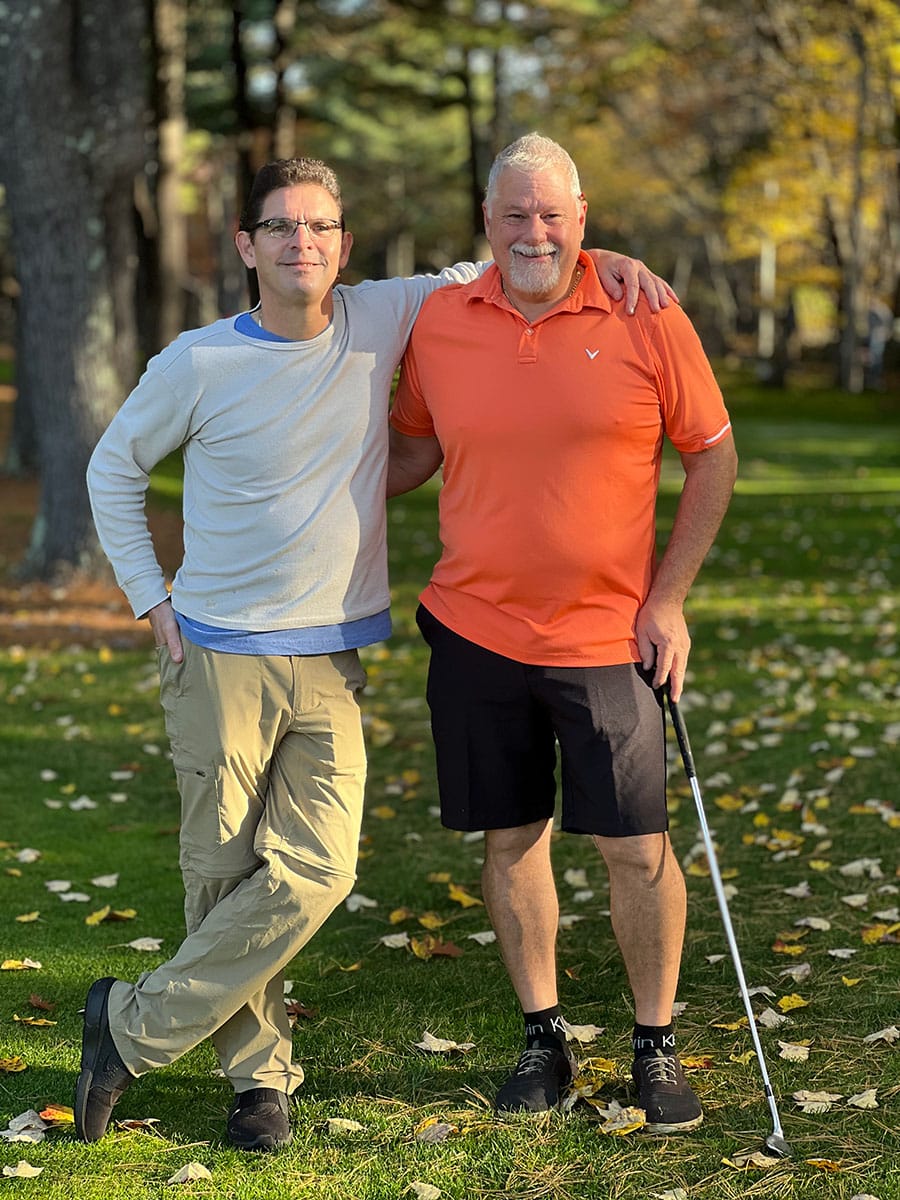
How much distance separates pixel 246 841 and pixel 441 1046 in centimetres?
97

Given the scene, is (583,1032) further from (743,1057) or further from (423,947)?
(423,947)

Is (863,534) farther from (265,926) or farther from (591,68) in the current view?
(591,68)

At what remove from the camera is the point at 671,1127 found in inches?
151

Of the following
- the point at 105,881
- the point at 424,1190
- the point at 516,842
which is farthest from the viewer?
the point at 105,881

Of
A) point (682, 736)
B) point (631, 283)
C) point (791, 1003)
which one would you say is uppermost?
point (631, 283)

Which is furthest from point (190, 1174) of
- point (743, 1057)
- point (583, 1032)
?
point (743, 1057)

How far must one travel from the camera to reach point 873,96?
30.6m

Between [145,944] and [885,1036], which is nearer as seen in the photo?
[885,1036]

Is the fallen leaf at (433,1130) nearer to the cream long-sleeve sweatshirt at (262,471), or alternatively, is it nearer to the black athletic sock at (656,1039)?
the black athletic sock at (656,1039)

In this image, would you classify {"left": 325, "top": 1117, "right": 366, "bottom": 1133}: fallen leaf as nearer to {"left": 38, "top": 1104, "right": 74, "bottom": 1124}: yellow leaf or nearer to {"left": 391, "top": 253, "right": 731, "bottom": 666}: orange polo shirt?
{"left": 38, "top": 1104, "right": 74, "bottom": 1124}: yellow leaf

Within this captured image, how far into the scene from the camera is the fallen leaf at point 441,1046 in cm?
441

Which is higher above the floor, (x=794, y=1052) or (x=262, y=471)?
(x=262, y=471)

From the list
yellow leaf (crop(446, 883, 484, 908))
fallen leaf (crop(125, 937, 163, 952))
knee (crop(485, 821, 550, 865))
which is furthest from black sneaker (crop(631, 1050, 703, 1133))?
fallen leaf (crop(125, 937, 163, 952))

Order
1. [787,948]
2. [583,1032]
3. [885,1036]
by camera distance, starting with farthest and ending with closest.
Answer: [787,948] < [583,1032] < [885,1036]
